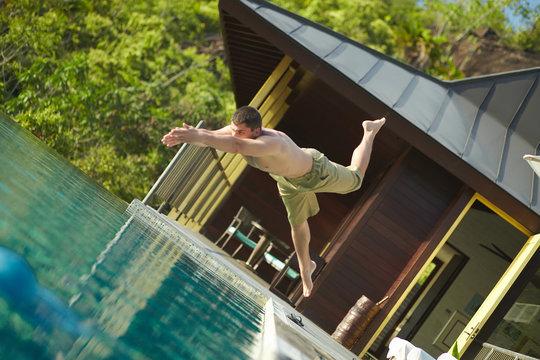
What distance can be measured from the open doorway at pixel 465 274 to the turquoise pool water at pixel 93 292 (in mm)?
10863

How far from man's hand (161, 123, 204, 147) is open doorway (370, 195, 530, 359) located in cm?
1150

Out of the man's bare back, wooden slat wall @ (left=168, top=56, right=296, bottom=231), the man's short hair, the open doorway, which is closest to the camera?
the man's short hair

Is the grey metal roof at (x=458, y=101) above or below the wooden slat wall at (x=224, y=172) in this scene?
above

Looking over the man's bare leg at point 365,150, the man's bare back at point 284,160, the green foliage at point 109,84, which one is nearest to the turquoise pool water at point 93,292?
the man's bare back at point 284,160

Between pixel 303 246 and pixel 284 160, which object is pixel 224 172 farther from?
pixel 284 160

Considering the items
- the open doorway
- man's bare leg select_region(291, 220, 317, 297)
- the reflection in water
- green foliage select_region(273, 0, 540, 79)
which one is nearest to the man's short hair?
man's bare leg select_region(291, 220, 317, 297)

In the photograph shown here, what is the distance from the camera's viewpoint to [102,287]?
11.0ft

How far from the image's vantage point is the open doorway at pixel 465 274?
48.7 ft

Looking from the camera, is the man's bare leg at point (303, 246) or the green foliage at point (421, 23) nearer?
the man's bare leg at point (303, 246)

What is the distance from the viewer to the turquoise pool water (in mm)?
2480

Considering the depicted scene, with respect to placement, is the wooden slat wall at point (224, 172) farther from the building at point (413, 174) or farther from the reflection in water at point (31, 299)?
the reflection in water at point (31, 299)

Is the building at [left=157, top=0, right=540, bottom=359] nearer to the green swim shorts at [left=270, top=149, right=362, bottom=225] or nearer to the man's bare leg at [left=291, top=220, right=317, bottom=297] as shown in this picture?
the man's bare leg at [left=291, top=220, right=317, bottom=297]

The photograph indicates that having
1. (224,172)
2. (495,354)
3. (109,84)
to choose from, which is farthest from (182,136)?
(109,84)

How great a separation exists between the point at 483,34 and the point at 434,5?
6.61 meters
